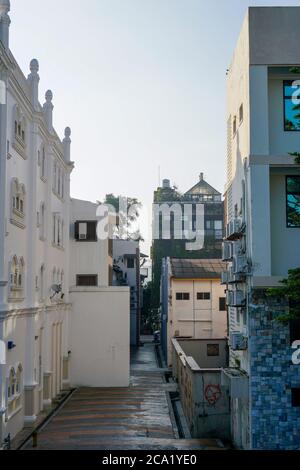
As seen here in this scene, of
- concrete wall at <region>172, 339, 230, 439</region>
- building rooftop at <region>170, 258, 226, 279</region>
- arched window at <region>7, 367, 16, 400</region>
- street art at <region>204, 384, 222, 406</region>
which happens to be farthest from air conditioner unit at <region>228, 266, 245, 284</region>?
building rooftop at <region>170, 258, 226, 279</region>

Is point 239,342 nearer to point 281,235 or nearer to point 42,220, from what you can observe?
point 281,235

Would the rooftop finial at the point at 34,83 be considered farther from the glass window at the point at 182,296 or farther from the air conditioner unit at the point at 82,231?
the glass window at the point at 182,296

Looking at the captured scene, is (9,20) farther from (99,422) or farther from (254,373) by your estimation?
(99,422)

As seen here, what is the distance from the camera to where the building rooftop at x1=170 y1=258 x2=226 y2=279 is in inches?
1353

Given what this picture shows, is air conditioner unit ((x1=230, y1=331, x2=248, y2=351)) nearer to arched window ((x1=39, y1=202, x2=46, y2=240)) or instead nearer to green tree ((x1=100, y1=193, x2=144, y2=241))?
arched window ((x1=39, y1=202, x2=46, y2=240))

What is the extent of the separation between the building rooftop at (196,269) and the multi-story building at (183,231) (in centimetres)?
1969

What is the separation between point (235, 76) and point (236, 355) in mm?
7729

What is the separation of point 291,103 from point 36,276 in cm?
1068

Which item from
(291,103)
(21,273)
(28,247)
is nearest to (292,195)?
(291,103)

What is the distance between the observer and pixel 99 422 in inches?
794

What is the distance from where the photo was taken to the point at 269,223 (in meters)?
14.5

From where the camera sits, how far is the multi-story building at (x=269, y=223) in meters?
14.4

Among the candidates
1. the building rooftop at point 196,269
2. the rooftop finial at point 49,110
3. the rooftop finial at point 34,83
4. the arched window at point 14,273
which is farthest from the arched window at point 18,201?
the building rooftop at point 196,269

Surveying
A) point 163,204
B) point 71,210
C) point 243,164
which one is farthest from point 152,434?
point 163,204
